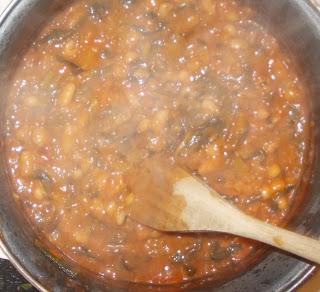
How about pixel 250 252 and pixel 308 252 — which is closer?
pixel 308 252

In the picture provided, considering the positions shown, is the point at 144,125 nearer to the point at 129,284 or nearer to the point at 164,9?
the point at 164,9

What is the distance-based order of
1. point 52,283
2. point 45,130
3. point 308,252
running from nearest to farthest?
1. point 308,252
2. point 52,283
3. point 45,130

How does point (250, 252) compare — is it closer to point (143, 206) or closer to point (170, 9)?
point (143, 206)

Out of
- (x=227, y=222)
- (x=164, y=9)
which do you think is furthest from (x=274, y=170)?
(x=164, y=9)

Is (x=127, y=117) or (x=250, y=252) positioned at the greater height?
(x=127, y=117)

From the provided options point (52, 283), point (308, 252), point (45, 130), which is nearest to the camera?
point (308, 252)

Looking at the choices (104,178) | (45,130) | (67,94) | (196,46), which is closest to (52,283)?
(104,178)

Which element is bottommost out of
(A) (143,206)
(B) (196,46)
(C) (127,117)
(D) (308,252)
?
(A) (143,206)
